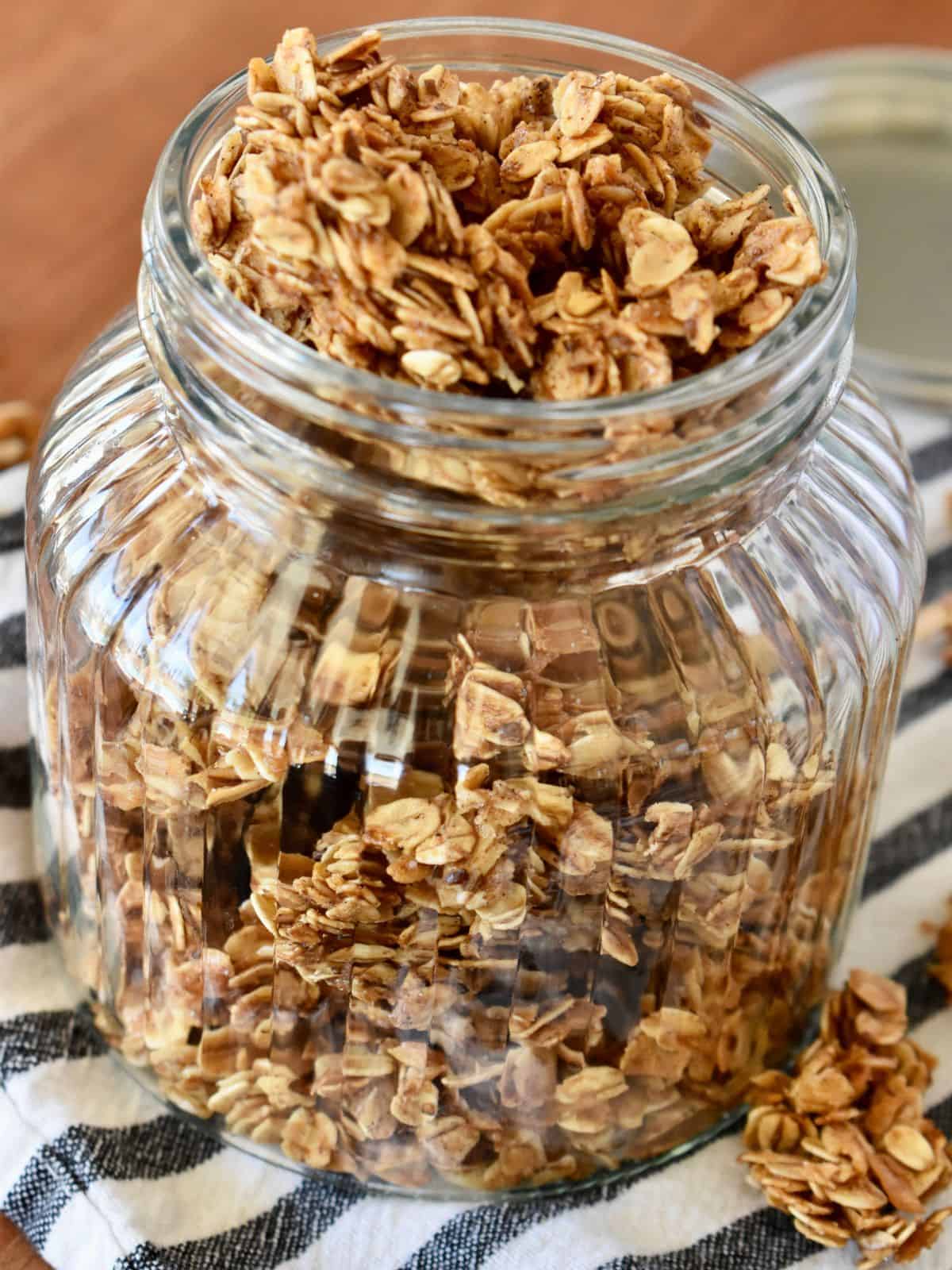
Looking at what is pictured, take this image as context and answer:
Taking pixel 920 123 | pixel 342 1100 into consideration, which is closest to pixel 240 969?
pixel 342 1100

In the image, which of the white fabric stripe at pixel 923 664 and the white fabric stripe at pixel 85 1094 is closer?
the white fabric stripe at pixel 85 1094

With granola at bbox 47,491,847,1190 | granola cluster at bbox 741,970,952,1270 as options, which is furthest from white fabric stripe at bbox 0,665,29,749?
granola cluster at bbox 741,970,952,1270

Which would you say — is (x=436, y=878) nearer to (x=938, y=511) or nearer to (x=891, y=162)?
(x=938, y=511)

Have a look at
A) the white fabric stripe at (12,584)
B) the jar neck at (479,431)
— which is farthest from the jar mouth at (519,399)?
the white fabric stripe at (12,584)

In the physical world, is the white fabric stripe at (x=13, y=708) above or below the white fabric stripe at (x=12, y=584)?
below

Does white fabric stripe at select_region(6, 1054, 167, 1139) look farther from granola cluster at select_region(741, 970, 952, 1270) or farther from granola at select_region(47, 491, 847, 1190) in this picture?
granola cluster at select_region(741, 970, 952, 1270)

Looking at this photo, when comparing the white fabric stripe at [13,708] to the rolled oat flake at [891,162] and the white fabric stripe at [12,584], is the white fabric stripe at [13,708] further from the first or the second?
the rolled oat flake at [891,162]

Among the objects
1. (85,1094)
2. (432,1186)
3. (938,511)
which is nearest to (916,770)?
(938,511)
